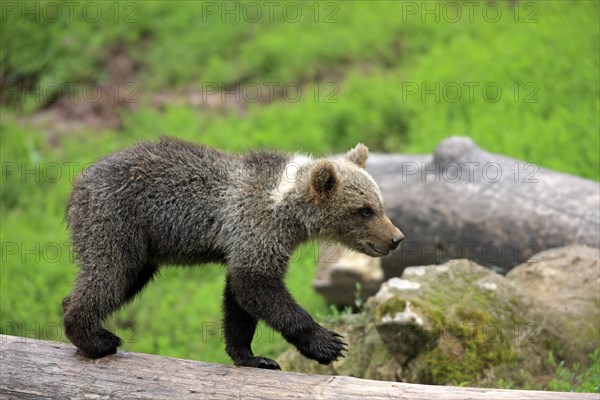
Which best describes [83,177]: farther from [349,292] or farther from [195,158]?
[349,292]

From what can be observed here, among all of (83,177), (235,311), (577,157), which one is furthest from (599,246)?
(83,177)

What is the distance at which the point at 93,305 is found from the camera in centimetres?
599

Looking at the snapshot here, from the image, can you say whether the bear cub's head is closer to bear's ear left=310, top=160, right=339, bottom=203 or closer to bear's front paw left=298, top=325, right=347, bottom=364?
bear's ear left=310, top=160, right=339, bottom=203

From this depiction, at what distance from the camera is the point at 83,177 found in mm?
6309

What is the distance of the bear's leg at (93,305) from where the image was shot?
5.98 metres

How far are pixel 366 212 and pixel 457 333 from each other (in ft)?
5.24

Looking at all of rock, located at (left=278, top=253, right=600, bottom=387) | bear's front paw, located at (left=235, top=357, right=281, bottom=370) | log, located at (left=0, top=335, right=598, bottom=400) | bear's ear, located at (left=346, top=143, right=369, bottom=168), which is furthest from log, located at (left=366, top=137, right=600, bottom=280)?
log, located at (left=0, top=335, right=598, bottom=400)

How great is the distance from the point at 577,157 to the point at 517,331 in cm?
447

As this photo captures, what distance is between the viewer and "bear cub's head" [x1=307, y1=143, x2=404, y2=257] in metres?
6.15

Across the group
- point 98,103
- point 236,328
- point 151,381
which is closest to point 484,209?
point 236,328

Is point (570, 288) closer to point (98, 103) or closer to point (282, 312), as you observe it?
point (282, 312)

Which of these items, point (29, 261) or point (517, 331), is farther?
point (29, 261)

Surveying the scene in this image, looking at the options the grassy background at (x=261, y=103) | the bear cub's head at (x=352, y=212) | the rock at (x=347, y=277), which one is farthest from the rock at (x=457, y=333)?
the grassy background at (x=261, y=103)

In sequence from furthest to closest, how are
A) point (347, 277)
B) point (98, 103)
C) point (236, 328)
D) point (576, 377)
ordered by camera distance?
point (98, 103)
point (347, 277)
point (576, 377)
point (236, 328)
